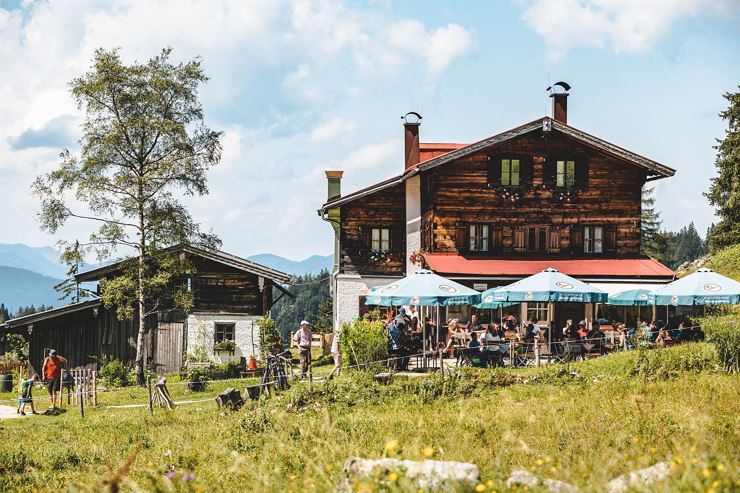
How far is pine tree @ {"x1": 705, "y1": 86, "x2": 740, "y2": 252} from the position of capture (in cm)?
4722

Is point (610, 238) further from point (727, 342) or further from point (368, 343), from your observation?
point (727, 342)

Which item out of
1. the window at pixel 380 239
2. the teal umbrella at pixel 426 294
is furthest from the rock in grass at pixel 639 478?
the window at pixel 380 239

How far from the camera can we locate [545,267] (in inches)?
1303

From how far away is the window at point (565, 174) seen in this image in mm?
34781

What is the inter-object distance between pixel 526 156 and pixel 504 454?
2652cm

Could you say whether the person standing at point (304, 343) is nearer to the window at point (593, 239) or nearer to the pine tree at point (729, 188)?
the window at point (593, 239)

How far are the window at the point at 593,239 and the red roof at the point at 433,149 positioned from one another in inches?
332

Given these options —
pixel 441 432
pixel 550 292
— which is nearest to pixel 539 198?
pixel 550 292

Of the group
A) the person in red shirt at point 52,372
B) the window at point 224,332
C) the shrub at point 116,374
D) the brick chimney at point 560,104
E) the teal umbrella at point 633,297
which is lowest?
the shrub at point 116,374

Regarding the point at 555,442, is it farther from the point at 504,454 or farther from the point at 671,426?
the point at 671,426

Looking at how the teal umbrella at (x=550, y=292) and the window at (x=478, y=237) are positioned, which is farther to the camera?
the window at (x=478, y=237)

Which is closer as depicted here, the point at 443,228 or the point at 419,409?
the point at 419,409

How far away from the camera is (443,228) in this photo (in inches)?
1359

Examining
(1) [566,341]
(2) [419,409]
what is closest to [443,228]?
(1) [566,341]
